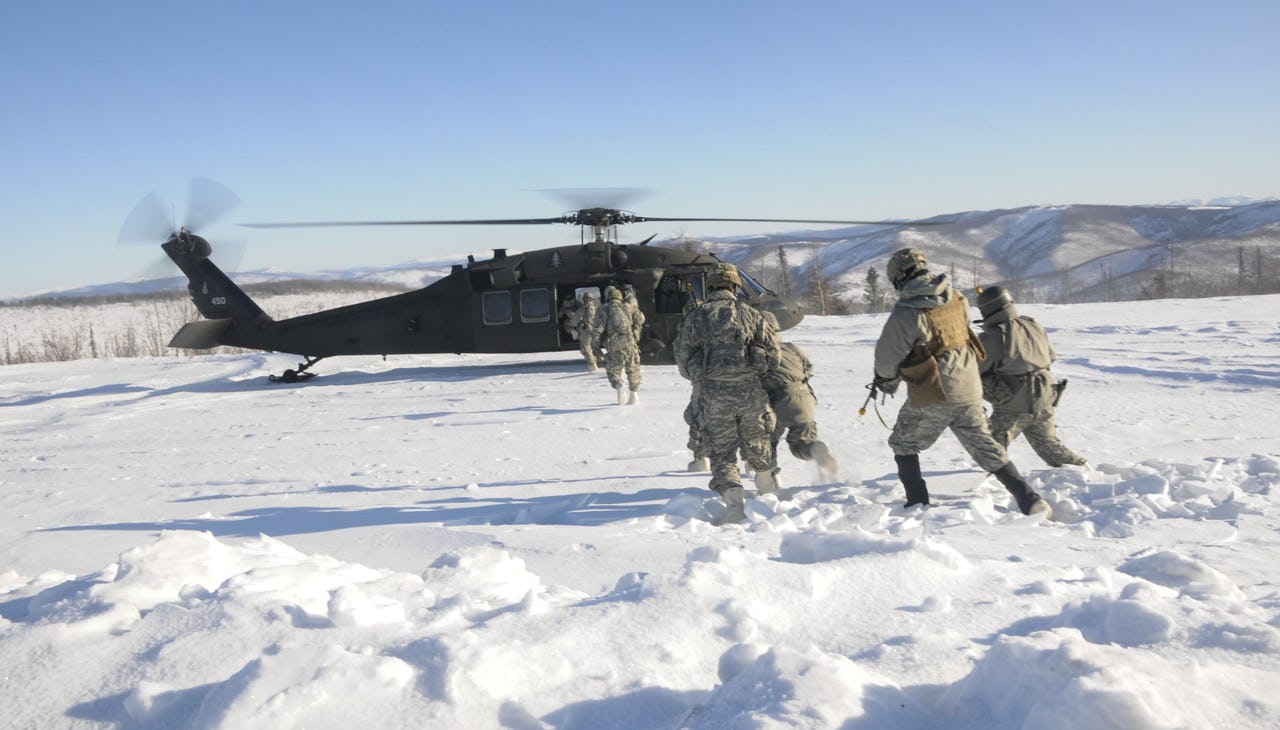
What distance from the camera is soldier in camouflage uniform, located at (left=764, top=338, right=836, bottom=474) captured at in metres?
5.75

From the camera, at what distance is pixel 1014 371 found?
5.56 meters

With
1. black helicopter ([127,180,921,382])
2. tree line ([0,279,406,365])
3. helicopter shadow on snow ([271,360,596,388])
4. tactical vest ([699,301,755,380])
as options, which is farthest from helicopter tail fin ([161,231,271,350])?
tree line ([0,279,406,365])

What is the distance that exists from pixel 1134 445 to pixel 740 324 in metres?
3.89

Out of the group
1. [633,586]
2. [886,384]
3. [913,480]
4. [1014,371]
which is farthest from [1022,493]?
[633,586]

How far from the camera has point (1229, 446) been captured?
643 centimetres

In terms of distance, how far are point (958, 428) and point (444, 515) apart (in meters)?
3.46

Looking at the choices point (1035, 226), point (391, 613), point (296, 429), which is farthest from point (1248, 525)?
point (1035, 226)

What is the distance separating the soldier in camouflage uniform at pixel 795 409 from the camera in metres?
5.75

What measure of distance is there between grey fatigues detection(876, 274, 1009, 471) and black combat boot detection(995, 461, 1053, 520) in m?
0.05

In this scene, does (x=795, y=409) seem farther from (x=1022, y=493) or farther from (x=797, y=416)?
(x=1022, y=493)

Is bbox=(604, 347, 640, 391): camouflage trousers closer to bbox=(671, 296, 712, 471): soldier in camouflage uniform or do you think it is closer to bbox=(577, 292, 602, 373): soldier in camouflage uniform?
bbox=(577, 292, 602, 373): soldier in camouflage uniform

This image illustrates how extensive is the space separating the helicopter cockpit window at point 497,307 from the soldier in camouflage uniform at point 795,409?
8.55 meters

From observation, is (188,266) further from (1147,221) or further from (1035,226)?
(1147,221)

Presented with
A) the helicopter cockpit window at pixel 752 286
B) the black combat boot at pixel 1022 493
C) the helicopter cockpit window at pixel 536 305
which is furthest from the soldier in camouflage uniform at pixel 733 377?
the helicopter cockpit window at pixel 536 305
